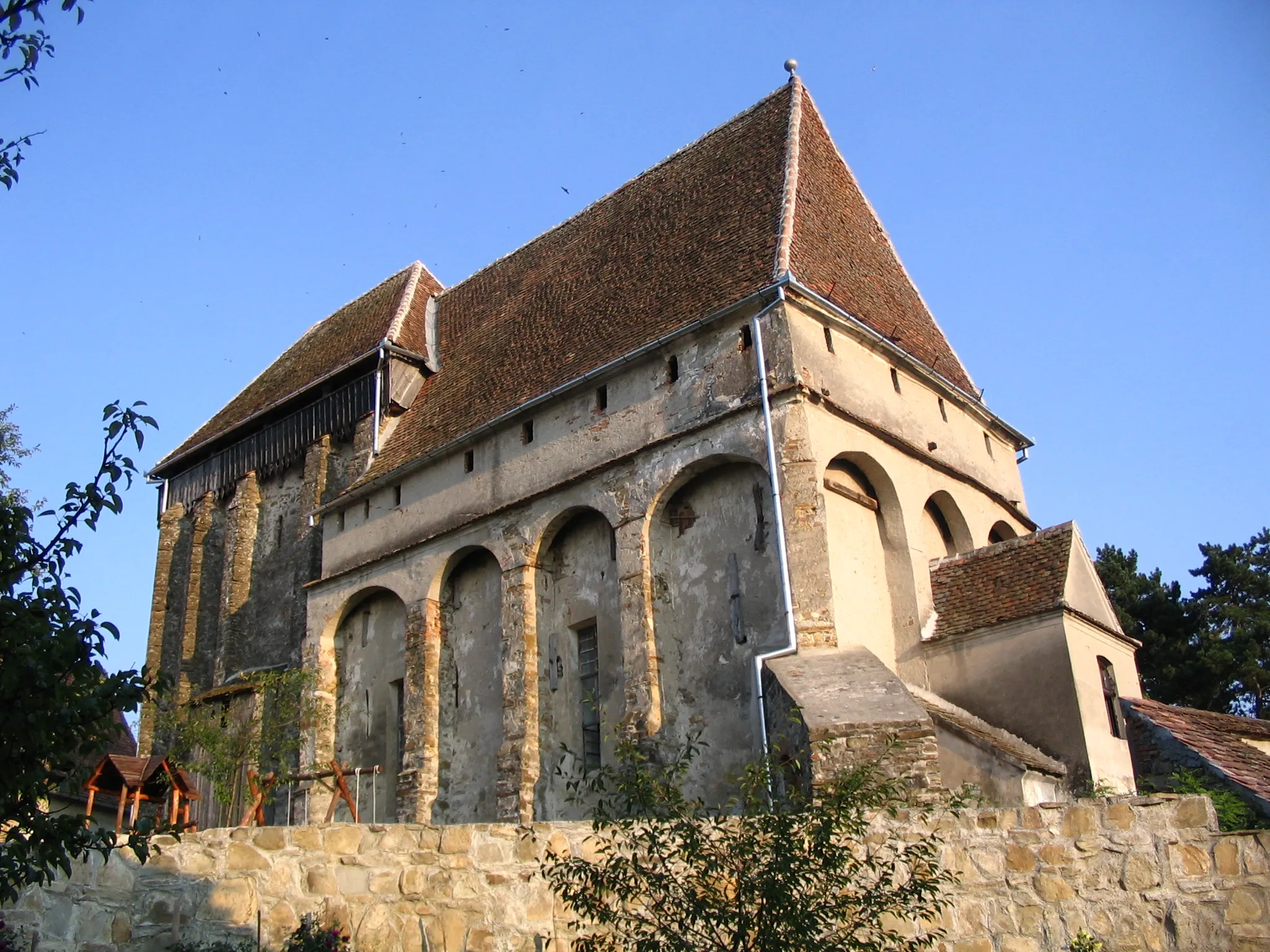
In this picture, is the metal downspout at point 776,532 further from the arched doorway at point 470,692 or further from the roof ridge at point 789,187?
the arched doorway at point 470,692

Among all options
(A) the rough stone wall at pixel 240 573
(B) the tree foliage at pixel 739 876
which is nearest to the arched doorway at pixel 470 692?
(A) the rough stone wall at pixel 240 573

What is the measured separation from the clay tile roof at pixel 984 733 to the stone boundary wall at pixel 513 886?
4.19 m

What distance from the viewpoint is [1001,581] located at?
17156 mm

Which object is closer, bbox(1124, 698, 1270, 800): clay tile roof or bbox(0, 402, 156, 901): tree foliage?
bbox(0, 402, 156, 901): tree foliage

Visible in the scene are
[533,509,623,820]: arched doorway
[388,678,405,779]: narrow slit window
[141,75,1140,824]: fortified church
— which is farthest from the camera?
[388,678,405,779]: narrow slit window

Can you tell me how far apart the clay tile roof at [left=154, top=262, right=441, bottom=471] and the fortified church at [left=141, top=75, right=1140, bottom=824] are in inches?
12.5

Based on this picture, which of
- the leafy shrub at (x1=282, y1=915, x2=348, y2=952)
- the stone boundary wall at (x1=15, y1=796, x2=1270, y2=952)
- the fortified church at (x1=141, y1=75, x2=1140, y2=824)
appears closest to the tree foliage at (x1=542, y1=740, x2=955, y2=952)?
the stone boundary wall at (x1=15, y1=796, x2=1270, y2=952)

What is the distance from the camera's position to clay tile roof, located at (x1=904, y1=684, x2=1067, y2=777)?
14.5 metres

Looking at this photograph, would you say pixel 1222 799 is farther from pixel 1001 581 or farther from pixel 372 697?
pixel 372 697

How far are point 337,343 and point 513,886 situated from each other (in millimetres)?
19741

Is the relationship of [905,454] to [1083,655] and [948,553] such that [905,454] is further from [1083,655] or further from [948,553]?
[1083,655]

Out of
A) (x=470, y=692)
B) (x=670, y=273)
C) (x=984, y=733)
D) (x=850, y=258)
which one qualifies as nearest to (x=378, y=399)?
(x=470, y=692)

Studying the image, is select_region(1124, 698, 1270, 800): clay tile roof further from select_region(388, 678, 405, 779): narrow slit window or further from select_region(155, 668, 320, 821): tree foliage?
select_region(155, 668, 320, 821): tree foliage

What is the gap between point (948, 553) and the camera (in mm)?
19453
